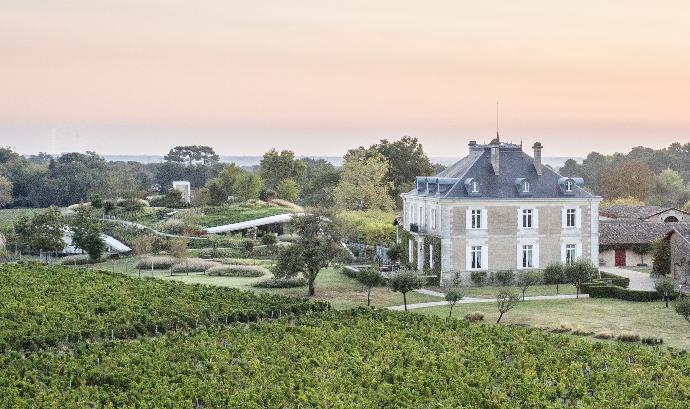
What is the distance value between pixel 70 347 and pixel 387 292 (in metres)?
17.4

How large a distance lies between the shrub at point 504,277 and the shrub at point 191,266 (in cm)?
1723

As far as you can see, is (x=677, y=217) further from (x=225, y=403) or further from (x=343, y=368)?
(x=225, y=403)

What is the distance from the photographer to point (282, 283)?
43.9m

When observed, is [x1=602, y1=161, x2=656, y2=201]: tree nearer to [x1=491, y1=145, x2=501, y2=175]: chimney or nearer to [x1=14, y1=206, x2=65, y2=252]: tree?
[x1=491, y1=145, x2=501, y2=175]: chimney

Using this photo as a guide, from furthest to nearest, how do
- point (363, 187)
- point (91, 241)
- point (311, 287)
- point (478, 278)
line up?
point (363, 187) → point (91, 241) → point (478, 278) → point (311, 287)

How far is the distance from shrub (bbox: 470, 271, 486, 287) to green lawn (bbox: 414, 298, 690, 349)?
5774 millimetres

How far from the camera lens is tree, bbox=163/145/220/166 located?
154500 mm

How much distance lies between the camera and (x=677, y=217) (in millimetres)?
63156

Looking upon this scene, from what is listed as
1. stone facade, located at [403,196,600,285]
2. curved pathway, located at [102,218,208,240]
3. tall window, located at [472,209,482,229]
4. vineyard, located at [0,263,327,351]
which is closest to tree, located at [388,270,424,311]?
vineyard, located at [0,263,327,351]

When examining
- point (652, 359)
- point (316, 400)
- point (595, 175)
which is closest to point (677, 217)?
point (652, 359)

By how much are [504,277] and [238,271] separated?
49.1ft

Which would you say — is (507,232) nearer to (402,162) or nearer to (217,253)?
(217,253)

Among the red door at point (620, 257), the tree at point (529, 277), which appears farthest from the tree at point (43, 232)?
the red door at point (620, 257)

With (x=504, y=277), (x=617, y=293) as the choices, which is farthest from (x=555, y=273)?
(x=617, y=293)
